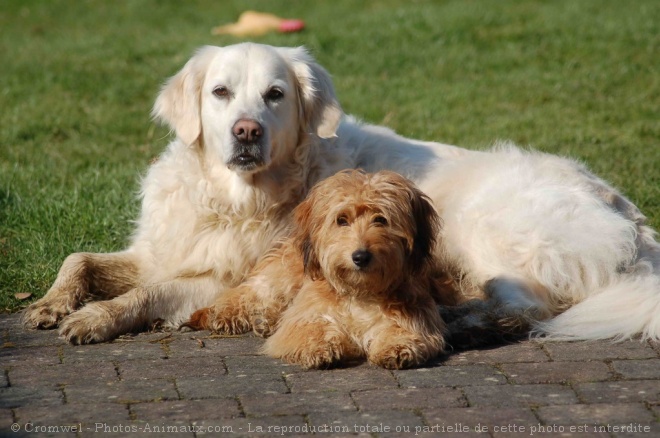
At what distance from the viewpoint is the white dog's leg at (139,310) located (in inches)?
215

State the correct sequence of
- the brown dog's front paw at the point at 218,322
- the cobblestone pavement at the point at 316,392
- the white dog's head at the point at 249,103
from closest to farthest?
1. the cobblestone pavement at the point at 316,392
2. the brown dog's front paw at the point at 218,322
3. the white dog's head at the point at 249,103

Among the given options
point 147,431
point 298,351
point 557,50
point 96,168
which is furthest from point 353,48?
point 147,431

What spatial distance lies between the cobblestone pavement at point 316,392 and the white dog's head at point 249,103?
1.20m

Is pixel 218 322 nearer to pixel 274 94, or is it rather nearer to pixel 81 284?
pixel 81 284

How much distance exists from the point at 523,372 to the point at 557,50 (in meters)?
8.89

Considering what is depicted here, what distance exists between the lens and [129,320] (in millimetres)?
5676

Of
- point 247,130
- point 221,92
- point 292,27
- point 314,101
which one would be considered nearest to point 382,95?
point 292,27

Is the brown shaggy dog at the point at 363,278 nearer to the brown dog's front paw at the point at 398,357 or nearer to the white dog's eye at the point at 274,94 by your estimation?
the brown dog's front paw at the point at 398,357

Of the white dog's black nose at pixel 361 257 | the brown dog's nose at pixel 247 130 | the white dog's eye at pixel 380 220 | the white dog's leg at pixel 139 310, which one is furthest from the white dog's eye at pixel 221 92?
the white dog's black nose at pixel 361 257

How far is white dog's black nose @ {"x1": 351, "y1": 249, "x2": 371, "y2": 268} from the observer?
4859mm

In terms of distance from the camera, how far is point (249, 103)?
236 inches

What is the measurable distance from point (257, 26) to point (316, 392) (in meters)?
12.0

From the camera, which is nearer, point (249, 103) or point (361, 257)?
point (361, 257)

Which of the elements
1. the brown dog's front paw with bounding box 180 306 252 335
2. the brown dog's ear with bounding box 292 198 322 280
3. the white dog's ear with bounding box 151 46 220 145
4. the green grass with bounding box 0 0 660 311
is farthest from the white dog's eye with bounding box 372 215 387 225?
the green grass with bounding box 0 0 660 311
